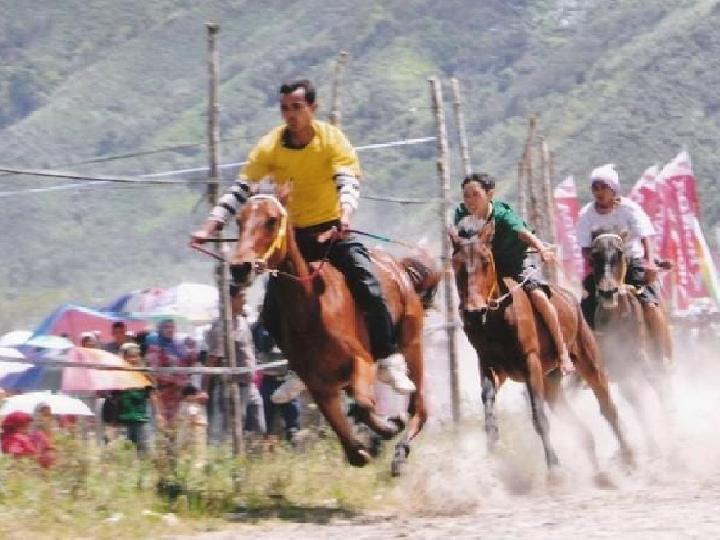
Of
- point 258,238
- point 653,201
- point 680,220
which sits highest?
point 653,201

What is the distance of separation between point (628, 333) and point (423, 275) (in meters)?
2.94

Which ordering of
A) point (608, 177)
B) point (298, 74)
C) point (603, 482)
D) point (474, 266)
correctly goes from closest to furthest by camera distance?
point (474, 266), point (603, 482), point (608, 177), point (298, 74)

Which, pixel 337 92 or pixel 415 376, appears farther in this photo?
pixel 337 92

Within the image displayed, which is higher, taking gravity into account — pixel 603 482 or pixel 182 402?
pixel 182 402

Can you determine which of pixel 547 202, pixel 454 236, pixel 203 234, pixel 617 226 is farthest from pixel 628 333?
pixel 547 202

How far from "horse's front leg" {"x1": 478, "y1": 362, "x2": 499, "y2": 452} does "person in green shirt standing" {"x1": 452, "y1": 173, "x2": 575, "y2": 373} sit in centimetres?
62

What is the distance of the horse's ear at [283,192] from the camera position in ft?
40.4

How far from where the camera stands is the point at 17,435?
1359 centimetres

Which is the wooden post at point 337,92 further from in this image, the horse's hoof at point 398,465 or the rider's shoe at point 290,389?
the horse's hoof at point 398,465

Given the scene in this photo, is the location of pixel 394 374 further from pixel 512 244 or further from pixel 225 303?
pixel 512 244

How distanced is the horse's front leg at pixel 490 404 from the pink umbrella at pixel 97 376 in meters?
2.92

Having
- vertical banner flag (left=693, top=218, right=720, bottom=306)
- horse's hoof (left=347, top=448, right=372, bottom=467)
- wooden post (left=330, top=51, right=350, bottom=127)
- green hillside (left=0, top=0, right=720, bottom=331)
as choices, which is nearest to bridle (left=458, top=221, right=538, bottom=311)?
horse's hoof (left=347, top=448, right=372, bottom=467)

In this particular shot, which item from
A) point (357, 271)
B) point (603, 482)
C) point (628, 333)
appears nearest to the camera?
point (357, 271)

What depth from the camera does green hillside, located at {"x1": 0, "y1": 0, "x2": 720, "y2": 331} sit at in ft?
289
